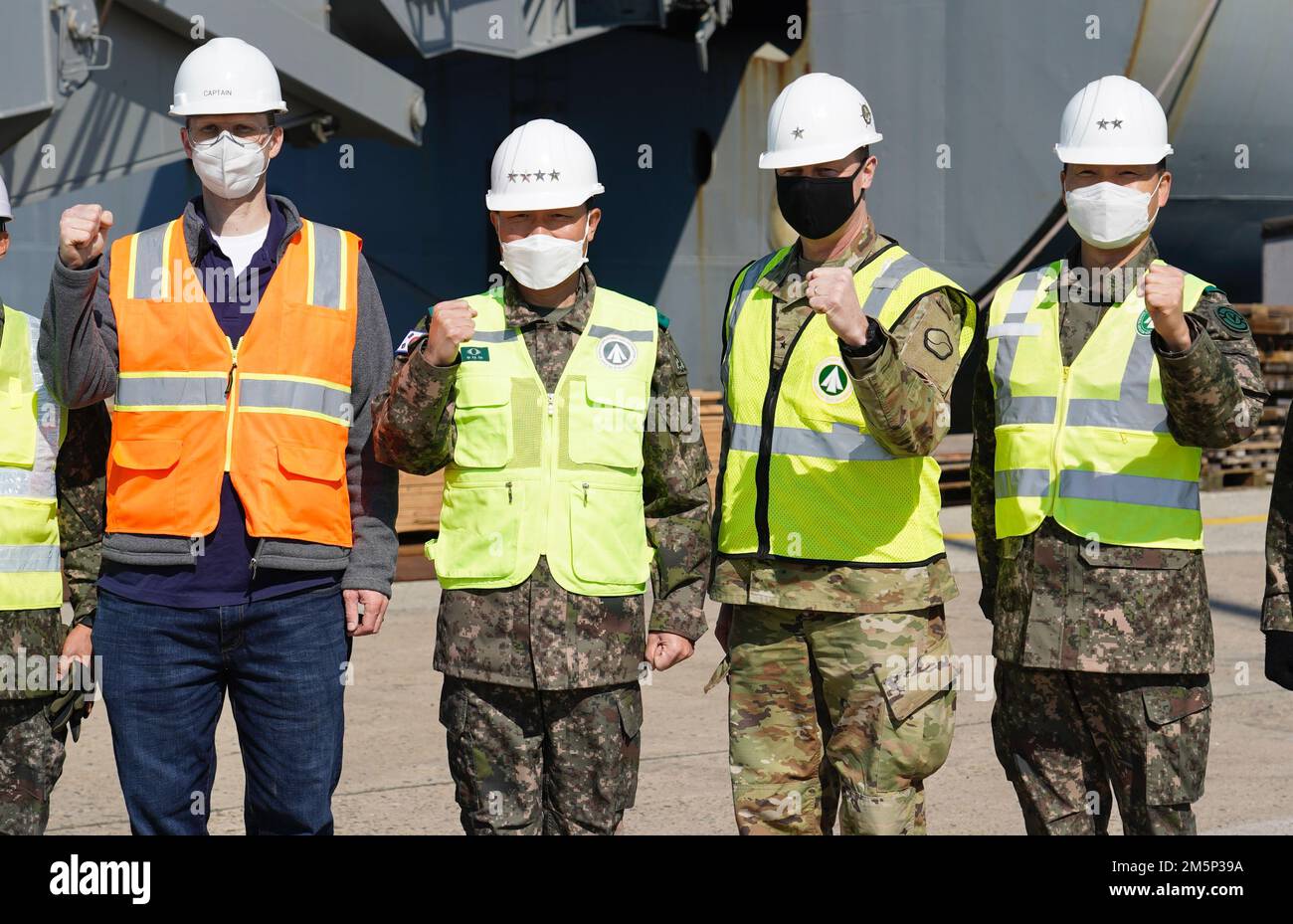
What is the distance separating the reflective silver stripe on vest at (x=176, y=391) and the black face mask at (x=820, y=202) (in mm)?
1410

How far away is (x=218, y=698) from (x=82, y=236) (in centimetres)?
109

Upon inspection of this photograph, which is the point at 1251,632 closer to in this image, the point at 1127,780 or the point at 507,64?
the point at 1127,780

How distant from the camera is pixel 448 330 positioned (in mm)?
3490

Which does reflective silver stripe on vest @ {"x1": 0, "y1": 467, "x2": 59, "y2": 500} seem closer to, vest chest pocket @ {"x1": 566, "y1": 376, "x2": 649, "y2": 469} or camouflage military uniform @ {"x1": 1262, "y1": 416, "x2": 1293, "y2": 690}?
vest chest pocket @ {"x1": 566, "y1": 376, "x2": 649, "y2": 469}

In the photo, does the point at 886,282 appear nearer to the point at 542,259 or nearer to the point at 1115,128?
the point at 1115,128

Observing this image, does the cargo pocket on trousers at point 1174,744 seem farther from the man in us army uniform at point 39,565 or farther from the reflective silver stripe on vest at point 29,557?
the reflective silver stripe on vest at point 29,557

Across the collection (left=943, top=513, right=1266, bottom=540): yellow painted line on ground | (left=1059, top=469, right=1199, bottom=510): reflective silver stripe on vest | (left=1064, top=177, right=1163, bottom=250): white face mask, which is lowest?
(left=943, top=513, right=1266, bottom=540): yellow painted line on ground

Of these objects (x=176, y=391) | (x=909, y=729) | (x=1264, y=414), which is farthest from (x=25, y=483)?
(x=1264, y=414)

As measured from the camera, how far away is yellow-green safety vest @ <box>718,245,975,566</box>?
3.70 m

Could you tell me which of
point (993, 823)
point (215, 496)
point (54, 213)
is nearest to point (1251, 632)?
point (993, 823)

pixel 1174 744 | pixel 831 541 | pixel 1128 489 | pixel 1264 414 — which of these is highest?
pixel 1264 414

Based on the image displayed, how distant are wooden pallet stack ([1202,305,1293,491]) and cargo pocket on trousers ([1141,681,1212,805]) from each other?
9.93 m

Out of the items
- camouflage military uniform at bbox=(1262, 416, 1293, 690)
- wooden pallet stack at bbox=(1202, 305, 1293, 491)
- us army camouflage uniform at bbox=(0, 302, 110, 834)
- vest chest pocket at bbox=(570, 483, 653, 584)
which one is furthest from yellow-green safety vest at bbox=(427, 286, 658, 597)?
wooden pallet stack at bbox=(1202, 305, 1293, 491)

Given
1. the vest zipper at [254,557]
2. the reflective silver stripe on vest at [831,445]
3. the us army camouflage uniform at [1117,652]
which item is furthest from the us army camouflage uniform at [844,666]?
the vest zipper at [254,557]
